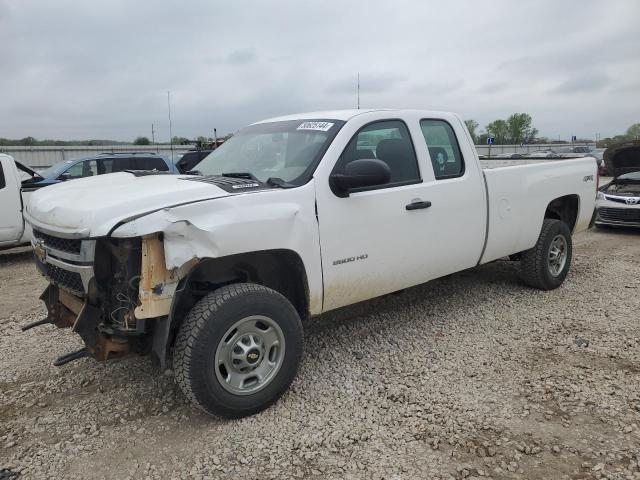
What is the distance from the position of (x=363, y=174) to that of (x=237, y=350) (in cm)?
143

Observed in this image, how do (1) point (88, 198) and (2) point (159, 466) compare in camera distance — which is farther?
(1) point (88, 198)

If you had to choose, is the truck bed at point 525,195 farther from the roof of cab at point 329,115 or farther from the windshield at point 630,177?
the windshield at point 630,177

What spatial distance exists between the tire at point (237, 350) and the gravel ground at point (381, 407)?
188 millimetres

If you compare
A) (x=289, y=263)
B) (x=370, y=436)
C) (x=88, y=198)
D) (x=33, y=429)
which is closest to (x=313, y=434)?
(x=370, y=436)

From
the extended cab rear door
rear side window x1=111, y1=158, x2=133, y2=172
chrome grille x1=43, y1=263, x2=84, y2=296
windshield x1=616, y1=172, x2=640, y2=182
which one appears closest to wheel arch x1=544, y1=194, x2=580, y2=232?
the extended cab rear door

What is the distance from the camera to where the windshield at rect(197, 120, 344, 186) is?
373 cm

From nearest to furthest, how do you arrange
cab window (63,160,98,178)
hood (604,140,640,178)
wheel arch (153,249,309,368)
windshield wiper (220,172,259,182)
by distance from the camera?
1. wheel arch (153,249,309,368)
2. windshield wiper (220,172,259,182)
3. hood (604,140,640,178)
4. cab window (63,160,98,178)

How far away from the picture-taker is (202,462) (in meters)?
2.88

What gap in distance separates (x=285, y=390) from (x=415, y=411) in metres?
0.87

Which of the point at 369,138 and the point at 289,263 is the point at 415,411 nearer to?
the point at 289,263

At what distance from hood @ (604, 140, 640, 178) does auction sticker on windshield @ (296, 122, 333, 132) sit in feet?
29.8

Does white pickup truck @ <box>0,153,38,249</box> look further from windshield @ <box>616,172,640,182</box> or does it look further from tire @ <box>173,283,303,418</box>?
windshield @ <box>616,172,640,182</box>

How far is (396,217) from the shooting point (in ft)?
13.1

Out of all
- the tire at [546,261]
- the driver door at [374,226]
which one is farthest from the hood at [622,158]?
the driver door at [374,226]
